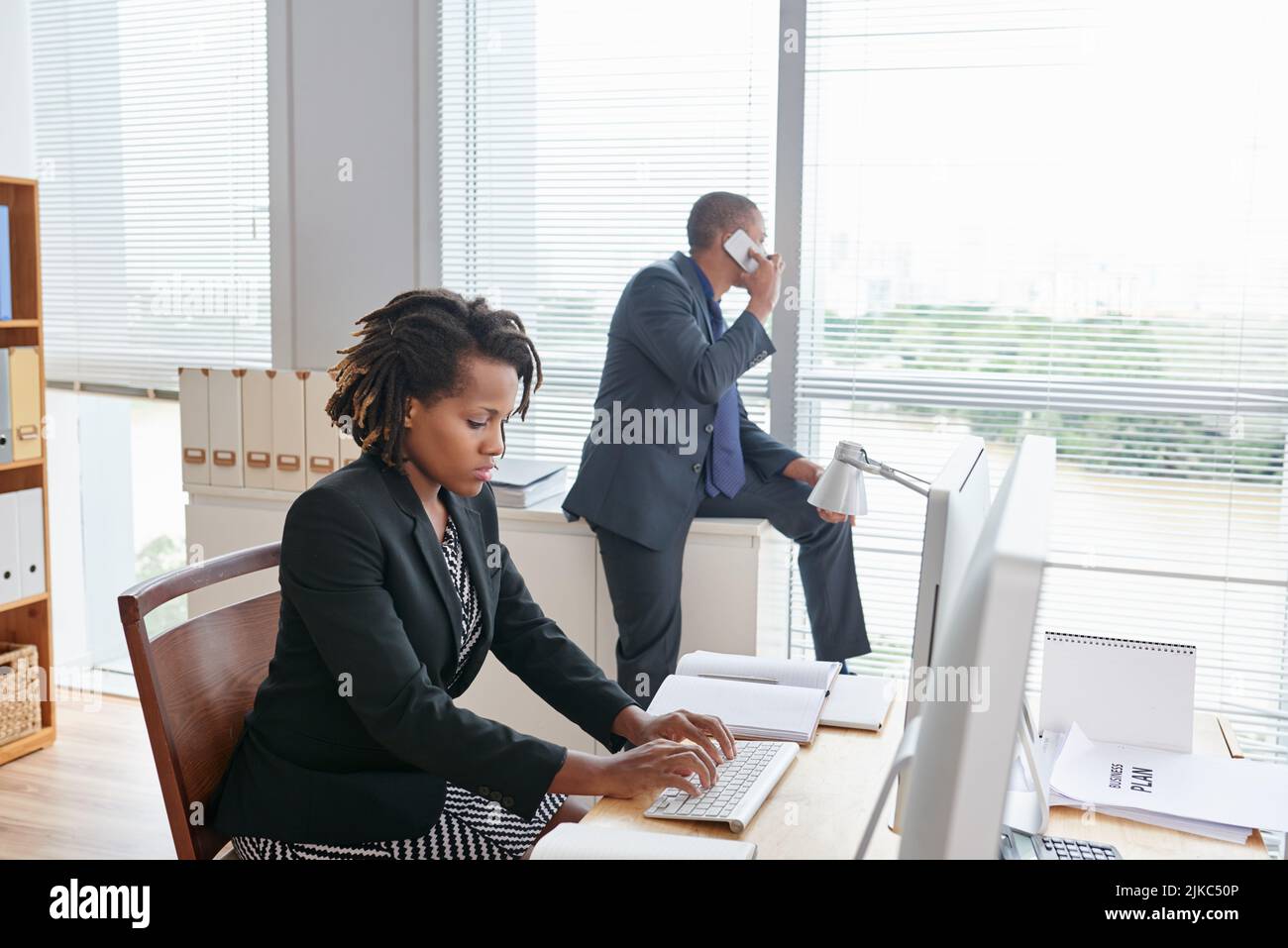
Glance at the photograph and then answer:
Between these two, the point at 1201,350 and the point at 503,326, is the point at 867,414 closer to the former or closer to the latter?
the point at 1201,350

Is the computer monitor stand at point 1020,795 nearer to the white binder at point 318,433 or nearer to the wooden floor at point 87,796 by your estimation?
the wooden floor at point 87,796

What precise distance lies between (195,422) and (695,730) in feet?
8.52

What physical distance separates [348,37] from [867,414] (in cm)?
194

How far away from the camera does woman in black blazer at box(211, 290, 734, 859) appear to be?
1.54 meters

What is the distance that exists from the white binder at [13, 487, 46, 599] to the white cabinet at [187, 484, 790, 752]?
0.76m

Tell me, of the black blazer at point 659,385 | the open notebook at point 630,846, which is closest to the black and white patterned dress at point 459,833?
the open notebook at point 630,846

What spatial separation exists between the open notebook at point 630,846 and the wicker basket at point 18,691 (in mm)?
2911

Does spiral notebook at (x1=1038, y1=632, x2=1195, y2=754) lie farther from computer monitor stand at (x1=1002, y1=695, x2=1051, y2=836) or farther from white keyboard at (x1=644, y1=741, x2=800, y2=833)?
white keyboard at (x1=644, y1=741, x2=800, y2=833)

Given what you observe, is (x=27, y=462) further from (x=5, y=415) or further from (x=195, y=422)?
(x=195, y=422)

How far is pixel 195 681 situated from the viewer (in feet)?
5.41

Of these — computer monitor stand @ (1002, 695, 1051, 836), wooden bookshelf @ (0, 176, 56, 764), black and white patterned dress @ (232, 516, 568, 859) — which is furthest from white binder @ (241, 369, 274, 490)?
computer monitor stand @ (1002, 695, 1051, 836)

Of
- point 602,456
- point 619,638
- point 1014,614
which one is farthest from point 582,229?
point 1014,614

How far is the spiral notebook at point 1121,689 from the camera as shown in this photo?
1.61 meters

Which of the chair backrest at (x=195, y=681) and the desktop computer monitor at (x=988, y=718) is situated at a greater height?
the desktop computer monitor at (x=988, y=718)
